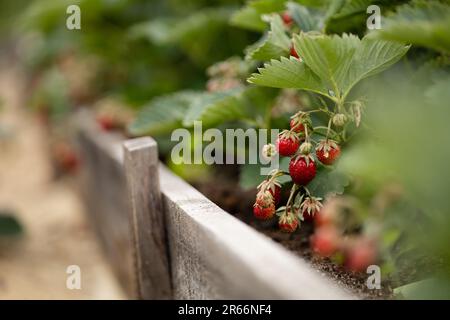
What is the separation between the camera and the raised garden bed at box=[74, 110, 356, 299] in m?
0.80

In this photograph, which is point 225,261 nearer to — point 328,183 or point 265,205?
point 265,205

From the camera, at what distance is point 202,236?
3.40 feet

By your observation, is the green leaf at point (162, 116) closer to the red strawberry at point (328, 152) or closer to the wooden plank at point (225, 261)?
the wooden plank at point (225, 261)

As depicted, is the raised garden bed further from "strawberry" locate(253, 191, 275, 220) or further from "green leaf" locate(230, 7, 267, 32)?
"green leaf" locate(230, 7, 267, 32)

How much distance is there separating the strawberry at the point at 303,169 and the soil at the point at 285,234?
18 cm

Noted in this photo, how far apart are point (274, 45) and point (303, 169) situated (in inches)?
11.3

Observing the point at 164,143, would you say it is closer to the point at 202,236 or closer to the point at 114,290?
the point at 114,290

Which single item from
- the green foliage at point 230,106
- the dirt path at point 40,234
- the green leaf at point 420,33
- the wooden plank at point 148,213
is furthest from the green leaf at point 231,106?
Result: the dirt path at point 40,234

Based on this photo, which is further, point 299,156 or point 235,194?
point 235,194

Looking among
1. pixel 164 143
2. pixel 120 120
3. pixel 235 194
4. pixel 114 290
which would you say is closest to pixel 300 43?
pixel 235 194

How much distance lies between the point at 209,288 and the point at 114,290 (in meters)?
1.17

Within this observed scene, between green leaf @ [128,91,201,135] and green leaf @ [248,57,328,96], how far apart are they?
2.07 ft

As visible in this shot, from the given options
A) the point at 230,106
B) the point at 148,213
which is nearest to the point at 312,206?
the point at 230,106

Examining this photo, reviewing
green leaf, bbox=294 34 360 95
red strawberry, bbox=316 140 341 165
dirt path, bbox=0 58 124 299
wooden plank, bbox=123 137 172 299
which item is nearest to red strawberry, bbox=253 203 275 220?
red strawberry, bbox=316 140 341 165
